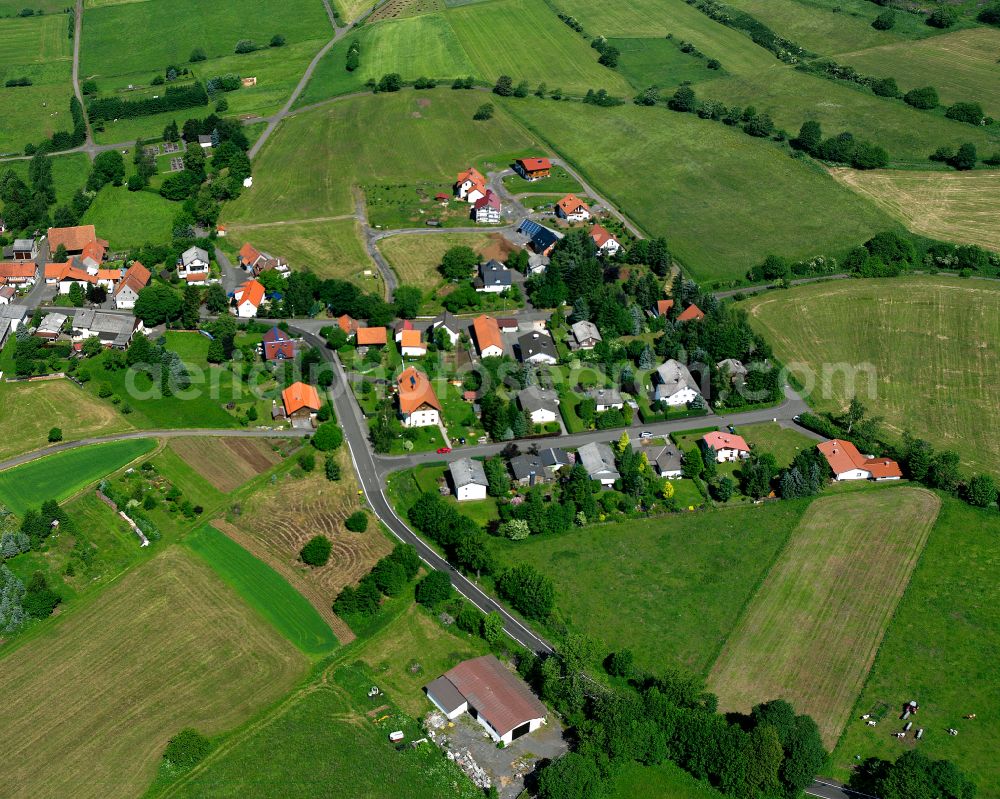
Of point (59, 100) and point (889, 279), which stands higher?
point (59, 100)

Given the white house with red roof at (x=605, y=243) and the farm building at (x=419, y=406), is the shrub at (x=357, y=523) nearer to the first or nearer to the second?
the farm building at (x=419, y=406)

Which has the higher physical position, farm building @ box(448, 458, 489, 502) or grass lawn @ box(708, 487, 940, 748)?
farm building @ box(448, 458, 489, 502)

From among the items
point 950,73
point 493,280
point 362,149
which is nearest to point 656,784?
point 493,280

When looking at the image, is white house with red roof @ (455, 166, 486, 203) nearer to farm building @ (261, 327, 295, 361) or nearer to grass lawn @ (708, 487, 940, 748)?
farm building @ (261, 327, 295, 361)

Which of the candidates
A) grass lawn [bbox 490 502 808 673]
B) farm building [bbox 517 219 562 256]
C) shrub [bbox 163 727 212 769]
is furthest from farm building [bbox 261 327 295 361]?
shrub [bbox 163 727 212 769]

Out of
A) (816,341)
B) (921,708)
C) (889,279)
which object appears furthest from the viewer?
(889,279)

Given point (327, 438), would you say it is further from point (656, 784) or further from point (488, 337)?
point (656, 784)

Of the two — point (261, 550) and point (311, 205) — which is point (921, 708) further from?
point (311, 205)

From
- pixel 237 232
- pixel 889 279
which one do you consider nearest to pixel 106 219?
pixel 237 232
